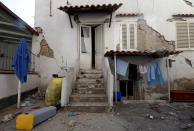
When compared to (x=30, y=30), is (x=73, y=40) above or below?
below

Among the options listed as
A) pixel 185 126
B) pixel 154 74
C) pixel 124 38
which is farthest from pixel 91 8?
pixel 185 126

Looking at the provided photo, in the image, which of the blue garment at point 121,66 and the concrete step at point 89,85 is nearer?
the concrete step at point 89,85

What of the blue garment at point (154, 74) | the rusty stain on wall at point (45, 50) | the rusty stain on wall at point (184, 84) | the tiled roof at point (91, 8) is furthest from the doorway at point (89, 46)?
the rusty stain on wall at point (184, 84)

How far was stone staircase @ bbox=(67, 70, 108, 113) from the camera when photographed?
3.61 metres

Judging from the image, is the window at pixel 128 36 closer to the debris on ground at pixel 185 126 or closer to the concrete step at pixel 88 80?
the concrete step at pixel 88 80

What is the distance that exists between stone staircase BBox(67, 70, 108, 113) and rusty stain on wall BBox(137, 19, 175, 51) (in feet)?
9.96

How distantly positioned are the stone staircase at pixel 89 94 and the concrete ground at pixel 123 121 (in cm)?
22

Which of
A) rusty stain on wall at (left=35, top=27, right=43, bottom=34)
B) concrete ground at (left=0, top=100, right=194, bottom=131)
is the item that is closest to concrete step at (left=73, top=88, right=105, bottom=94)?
concrete ground at (left=0, top=100, right=194, bottom=131)

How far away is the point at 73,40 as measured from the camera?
6.00m

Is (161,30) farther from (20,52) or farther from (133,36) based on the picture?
(20,52)

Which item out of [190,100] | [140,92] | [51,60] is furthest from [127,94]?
[51,60]

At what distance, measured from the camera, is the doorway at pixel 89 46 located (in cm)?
606

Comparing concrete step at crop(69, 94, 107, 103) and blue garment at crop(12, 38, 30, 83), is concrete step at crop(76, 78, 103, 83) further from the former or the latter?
blue garment at crop(12, 38, 30, 83)

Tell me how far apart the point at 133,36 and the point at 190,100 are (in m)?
4.10
